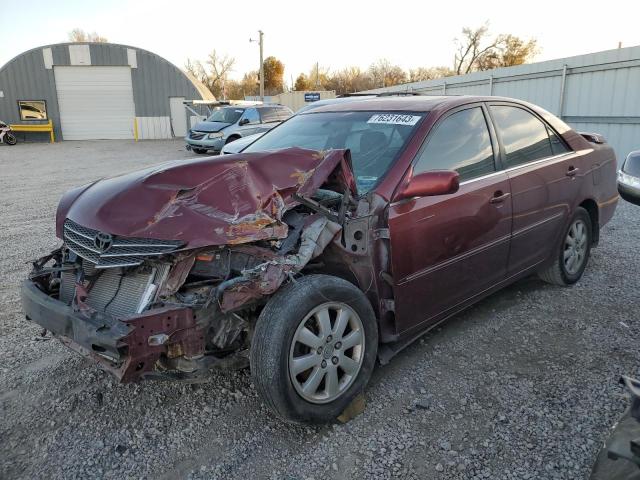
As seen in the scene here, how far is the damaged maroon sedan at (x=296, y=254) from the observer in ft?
8.02

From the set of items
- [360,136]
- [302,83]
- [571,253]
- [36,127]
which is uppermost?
[302,83]

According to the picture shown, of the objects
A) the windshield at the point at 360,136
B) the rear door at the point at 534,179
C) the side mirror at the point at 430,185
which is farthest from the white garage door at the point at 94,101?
the side mirror at the point at 430,185

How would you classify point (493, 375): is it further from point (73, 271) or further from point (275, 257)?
point (73, 271)

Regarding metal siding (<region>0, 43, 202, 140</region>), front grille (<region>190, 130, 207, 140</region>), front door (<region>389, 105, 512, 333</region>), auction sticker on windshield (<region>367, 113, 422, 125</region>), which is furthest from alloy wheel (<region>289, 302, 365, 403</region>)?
metal siding (<region>0, 43, 202, 140</region>)

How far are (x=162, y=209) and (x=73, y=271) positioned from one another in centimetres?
82

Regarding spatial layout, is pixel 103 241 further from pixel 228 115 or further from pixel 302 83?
pixel 302 83

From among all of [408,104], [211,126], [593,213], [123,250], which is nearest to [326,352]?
[123,250]

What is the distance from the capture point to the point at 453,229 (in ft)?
10.4

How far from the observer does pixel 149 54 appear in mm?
29812

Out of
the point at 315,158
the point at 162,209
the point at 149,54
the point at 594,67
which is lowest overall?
the point at 162,209

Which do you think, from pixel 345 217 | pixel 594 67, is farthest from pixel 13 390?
pixel 594 67

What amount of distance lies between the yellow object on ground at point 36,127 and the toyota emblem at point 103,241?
29350 millimetres

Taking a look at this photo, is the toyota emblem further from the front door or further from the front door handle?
the front door handle

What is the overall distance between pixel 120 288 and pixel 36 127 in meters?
29.9
